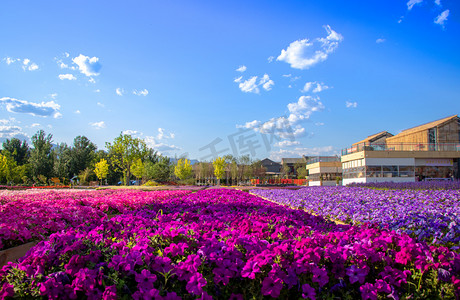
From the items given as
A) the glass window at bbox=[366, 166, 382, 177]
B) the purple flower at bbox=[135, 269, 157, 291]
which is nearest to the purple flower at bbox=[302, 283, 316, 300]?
the purple flower at bbox=[135, 269, 157, 291]

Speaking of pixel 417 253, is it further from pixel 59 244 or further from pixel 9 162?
pixel 9 162

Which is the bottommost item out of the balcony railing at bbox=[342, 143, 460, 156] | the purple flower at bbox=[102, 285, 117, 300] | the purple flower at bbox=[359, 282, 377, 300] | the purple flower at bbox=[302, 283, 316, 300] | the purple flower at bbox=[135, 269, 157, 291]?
the purple flower at bbox=[359, 282, 377, 300]

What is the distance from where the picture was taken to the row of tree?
32.8 metres

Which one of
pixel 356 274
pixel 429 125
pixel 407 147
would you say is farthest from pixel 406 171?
pixel 356 274

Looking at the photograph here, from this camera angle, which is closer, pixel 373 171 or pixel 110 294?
pixel 110 294

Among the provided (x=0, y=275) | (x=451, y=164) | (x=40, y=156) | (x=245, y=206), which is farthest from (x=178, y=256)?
(x=40, y=156)

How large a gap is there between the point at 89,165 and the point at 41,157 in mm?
8708

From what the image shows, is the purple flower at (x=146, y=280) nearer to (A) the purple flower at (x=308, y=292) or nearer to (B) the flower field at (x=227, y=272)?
(B) the flower field at (x=227, y=272)

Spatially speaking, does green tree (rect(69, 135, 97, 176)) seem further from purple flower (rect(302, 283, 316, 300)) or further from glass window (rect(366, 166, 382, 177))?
purple flower (rect(302, 283, 316, 300))

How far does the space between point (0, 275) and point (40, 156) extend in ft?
162

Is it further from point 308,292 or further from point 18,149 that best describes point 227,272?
point 18,149

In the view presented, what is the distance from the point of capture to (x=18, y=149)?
49.1 metres

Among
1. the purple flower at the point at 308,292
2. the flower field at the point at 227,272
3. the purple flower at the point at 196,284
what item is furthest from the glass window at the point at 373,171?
the purple flower at the point at 196,284

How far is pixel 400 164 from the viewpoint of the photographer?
2858 centimetres
